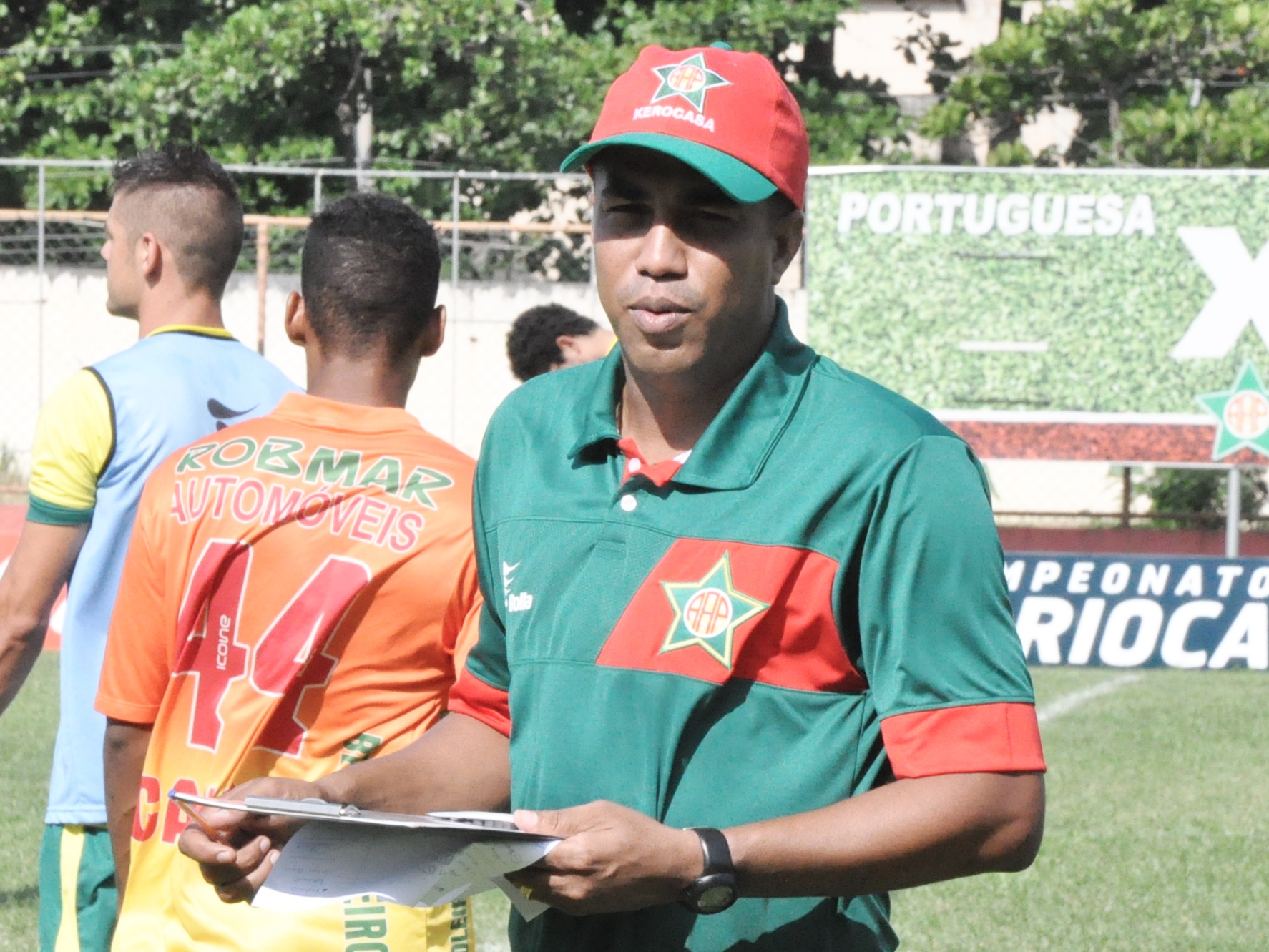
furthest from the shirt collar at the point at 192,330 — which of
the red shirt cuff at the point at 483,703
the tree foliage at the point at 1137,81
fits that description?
the tree foliage at the point at 1137,81

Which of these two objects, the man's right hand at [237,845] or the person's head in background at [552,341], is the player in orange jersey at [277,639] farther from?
the person's head in background at [552,341]

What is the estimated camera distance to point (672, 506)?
2.14 metres

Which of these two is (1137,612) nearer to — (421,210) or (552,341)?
(552,341)

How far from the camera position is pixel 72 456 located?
A: 3664mm

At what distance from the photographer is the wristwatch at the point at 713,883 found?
1922 mm

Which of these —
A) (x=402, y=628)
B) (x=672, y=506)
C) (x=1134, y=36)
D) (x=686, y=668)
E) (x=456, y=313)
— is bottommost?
(x=456, y=313)

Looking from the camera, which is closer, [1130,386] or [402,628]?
[402,628]

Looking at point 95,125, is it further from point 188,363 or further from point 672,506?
point 672,506

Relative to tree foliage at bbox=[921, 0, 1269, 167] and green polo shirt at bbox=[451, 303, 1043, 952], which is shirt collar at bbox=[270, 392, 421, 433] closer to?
green polo shirt at bbox=[451, 303, 1043, 952]

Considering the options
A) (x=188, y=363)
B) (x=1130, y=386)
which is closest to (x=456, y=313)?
(x=1130, y=386)

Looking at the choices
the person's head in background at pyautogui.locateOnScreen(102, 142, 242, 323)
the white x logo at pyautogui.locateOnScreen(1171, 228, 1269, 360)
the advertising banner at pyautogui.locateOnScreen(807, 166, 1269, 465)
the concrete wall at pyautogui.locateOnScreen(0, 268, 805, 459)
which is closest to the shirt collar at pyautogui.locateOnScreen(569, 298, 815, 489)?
the person's head in background at pyautogui.locateOnScreen(102, 142, 242, 323)

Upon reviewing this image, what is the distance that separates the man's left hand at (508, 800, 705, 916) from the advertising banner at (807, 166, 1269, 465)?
40.0ft

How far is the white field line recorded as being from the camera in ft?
34.2

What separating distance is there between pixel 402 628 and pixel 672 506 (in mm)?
1160
